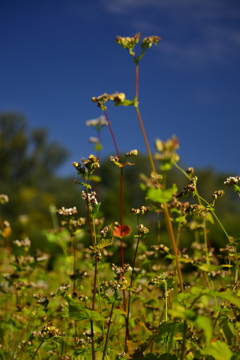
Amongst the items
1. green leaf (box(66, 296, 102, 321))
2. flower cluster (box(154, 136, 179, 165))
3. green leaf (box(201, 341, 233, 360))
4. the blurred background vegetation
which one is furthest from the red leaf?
the blurred background vegetation

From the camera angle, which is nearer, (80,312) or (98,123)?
(80,312)

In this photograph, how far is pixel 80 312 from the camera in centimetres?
175

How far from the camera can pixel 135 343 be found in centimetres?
203

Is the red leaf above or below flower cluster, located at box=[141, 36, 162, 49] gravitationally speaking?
below

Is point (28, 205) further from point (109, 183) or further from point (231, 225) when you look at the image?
point (231, 225)

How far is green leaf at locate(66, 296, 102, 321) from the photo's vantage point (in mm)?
1682

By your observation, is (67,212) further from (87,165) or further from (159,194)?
(159,194)

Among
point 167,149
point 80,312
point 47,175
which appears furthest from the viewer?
point 47,175

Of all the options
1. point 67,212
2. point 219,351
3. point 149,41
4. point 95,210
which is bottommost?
point 219,351

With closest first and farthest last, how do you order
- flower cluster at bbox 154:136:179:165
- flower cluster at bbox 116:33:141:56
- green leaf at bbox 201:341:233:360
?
flower cluster at bbox 154:136:179:165 → green leaf at bbox 201:341:233:360 → flower cluster at bbox 116:33:141:56

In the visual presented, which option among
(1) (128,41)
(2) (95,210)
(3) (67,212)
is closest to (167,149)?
(2) (95,210)

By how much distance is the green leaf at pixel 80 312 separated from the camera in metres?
1.68

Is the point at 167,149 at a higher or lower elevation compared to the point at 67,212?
lower

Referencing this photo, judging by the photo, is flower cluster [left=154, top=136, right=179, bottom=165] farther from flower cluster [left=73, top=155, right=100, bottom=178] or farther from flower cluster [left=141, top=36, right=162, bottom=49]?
flower cluster [left=141, top=36, right=162, bottom=49]
